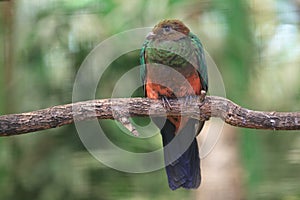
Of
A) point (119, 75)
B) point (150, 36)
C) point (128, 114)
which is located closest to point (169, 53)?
point (150, 36)

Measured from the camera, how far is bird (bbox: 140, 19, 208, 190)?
2.78m

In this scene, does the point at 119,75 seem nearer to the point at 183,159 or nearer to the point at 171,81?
the point at 171,81

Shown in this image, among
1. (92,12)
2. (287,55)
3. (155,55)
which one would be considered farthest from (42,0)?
(287,55)

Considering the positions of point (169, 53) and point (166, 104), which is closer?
point (166, 104)

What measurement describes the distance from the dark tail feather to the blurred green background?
9.6 inches

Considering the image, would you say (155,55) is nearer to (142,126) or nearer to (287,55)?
(142,126)

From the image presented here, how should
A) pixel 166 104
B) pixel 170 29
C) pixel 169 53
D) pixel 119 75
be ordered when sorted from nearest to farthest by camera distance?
pixel 166 104
pixel 170 29
pixel 169 53
pixel 119 75

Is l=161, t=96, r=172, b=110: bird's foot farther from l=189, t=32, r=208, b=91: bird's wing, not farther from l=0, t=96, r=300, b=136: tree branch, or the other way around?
l=189, t=32, r=208, b=91: bird's wing

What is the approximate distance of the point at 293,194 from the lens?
339 centimetres

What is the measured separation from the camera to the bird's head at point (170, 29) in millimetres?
2789

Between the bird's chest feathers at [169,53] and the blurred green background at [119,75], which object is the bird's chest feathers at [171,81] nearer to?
the bird's chest feathers at [169,53]

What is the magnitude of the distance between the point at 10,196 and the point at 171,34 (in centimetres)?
126

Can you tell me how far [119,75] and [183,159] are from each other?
602 millimetres

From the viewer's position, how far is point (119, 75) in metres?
3.14
